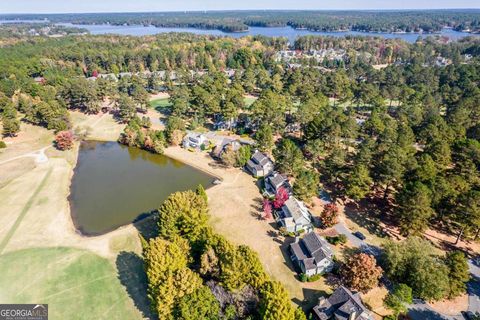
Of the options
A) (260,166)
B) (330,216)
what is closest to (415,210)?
(330,216)

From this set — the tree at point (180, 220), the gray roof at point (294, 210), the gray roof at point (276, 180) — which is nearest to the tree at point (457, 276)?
the gray roof at point (294, 210)

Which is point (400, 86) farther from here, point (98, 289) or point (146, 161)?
point (98, 289)

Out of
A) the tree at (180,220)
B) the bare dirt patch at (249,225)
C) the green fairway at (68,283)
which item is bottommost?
the green fairway at (68,283)

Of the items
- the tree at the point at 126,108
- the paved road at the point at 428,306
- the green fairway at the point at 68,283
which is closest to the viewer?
the paved road at the point at 428,306

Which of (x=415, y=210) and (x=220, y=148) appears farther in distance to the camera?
(x=220, y=148)

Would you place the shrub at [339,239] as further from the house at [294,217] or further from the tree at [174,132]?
the tree at [174,132]

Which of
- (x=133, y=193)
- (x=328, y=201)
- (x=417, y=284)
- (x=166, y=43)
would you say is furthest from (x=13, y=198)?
(x=166, y=43)

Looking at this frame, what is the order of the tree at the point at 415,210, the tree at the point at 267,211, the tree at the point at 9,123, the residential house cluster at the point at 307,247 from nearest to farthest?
the residential house cluster at the point at 307,247, the tree at the point at 415,210, the tree at the point at 267,211, the tree at the point at 9,123

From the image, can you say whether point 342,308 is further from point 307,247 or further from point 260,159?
point 260,159
